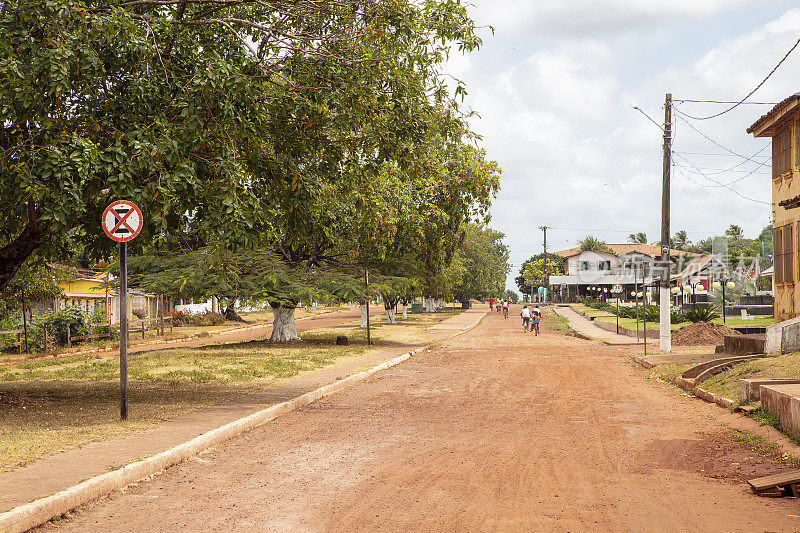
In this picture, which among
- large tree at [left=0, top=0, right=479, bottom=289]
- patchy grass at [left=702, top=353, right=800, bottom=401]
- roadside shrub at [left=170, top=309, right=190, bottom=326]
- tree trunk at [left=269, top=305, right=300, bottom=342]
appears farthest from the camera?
roadside shrub at [left=170, top=309, right=190, bottom=326]

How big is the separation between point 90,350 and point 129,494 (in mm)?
22409

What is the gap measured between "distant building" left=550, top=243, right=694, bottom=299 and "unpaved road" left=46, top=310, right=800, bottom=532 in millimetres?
97332

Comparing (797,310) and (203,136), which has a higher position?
(203,136)

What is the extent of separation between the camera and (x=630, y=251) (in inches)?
5113

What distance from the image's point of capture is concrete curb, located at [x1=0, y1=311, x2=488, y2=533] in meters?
5.70

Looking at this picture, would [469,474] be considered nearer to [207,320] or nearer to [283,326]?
[283,326]

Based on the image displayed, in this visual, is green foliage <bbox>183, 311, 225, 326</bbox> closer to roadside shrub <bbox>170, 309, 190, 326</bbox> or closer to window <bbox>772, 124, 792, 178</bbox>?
roadside shrub <bbox>170, 309, 190, 326</bbox>

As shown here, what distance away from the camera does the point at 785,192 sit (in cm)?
2566

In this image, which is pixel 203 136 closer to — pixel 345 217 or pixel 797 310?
pixel 345 217

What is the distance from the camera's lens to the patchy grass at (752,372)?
42.4ft

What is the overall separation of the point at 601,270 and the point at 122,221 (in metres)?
116

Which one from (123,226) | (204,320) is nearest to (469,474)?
(123,226)

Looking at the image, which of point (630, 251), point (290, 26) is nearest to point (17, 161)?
point (290, 26)

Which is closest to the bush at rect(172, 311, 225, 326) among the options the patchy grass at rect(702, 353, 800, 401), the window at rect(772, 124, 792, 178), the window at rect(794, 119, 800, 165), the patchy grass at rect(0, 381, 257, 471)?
the patchy grass at rect(0, 381, 257, 471)
